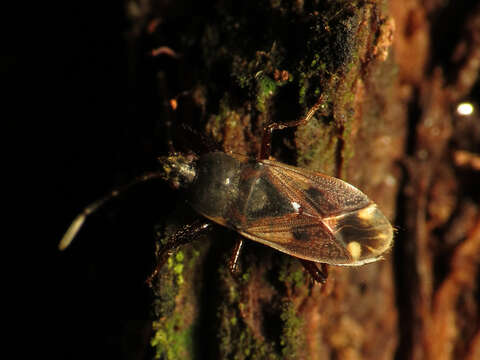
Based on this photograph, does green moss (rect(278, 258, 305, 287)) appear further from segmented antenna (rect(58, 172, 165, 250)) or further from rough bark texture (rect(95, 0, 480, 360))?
segmented antenna (rect(58, 172, 165, 250))

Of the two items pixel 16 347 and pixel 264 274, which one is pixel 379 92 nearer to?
pixel 264 274

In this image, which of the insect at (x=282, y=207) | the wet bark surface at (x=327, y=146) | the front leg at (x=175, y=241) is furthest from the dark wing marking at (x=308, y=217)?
the front leg at (x=175, y=241)

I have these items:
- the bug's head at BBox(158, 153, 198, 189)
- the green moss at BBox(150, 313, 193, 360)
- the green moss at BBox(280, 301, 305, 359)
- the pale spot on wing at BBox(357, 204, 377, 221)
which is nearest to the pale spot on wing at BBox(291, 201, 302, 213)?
the pale spot on wing at BBox(357, 204, 377, 221)

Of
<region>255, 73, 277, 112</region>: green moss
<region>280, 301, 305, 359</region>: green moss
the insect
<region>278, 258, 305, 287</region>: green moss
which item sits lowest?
<region>280, 301, 305, 359</region>: green moss

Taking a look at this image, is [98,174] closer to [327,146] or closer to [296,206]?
[296,206]

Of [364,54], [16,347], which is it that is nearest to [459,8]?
[364,54]

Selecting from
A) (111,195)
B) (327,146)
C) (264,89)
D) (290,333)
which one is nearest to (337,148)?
(327,146)

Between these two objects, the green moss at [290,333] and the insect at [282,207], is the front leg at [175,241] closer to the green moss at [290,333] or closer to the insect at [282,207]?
the insect at [282,207]
